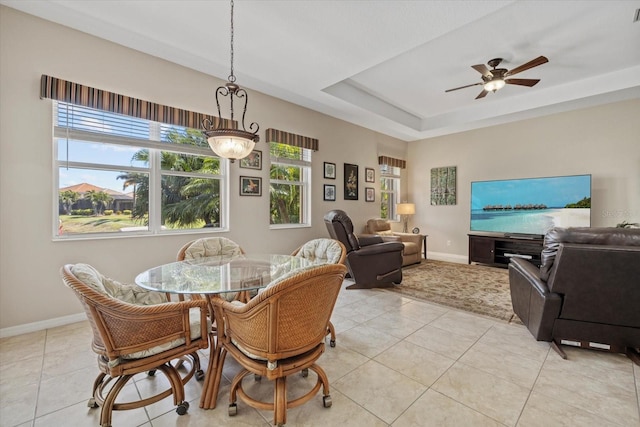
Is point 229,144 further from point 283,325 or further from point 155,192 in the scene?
point 155,192

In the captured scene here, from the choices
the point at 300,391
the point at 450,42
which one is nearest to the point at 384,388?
the point at 300,391

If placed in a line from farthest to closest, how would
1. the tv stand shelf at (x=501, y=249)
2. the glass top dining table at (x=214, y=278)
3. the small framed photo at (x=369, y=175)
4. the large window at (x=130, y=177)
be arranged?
the small framed photo at (x=369, y=175), the tv stand shelf at (x=501, y=249), the large window at (x=130, y=177), the glass top dining table at (x=214, y=278)

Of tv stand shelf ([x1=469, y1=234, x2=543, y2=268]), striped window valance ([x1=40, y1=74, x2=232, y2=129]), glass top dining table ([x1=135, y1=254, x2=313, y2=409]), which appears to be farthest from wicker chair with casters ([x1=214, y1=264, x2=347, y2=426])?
tv stand shelf ([x1=469, y1=234, x2=543, y2=268])

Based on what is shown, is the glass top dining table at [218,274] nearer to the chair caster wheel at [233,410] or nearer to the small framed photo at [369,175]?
the chair caster wheel at [233,410]

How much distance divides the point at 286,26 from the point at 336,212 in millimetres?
2271

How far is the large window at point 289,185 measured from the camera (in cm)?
464

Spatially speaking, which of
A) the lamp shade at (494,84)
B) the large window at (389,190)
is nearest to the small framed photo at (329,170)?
the large window at (389,190)

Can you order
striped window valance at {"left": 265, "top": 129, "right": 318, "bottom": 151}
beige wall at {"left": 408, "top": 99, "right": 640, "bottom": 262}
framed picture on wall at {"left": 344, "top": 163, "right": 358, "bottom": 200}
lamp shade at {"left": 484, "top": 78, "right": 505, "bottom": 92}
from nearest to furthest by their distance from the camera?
lamp shade at {"left": 484, "top": 78, "right": 505, "bottom": 92}, striped window valance at {"left": 265, "top": 129, "right": 318, "bottom": 151}, beige wall at {"left": 408, "top": 99, "right": 640, "bottom": 262}, framed picture on wall at {"left": 344, "top": 163, "right": 358, "bottom": 200}

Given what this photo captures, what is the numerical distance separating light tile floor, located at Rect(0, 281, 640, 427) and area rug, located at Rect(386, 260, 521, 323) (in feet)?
2.07

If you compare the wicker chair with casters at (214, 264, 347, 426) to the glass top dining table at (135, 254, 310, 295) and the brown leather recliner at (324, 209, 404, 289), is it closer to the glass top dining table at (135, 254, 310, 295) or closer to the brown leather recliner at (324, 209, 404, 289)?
the glass top dining table at (135, 254, 310, 295)

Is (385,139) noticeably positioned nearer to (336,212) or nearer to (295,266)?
(336,212)

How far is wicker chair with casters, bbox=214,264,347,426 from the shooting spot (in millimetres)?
1361

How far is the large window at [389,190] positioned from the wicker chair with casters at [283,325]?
5383mm

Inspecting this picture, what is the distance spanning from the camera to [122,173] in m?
3.19
